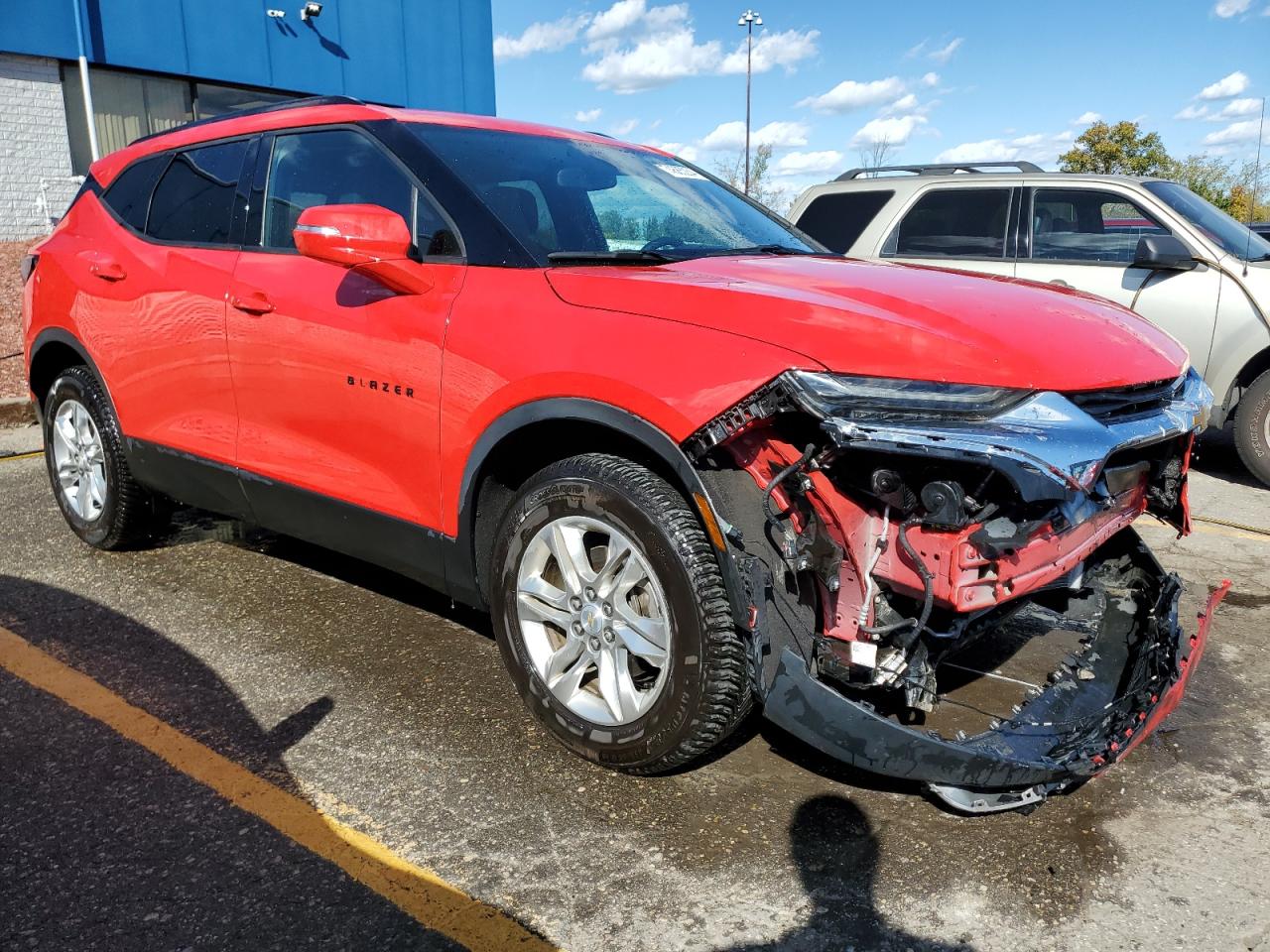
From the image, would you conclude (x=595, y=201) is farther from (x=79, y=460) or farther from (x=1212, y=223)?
(x=1212, y=223)

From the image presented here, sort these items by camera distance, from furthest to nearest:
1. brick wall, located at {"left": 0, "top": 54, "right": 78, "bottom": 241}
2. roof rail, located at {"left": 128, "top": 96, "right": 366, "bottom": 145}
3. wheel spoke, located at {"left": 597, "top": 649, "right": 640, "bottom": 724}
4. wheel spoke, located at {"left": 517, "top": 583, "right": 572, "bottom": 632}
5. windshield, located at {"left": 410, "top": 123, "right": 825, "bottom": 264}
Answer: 1. brick wall, located at {"left": 0, "top": 54, "right": 78, "bottom": 241}
2. roof rail, located at {"left": 128, "top": 96, "right": 366, "bottom": 145}
3. windshield, located at {"left": 410, "top": 123, "right": 825, "bottom": 264}
4. wheel spoke, located at {"left": 517, "top": 583, "right": 572, "bottom": 632}
5. wheel spoke, located at {"left": 597, "top": 649, "right": 640, "bottom": 724}

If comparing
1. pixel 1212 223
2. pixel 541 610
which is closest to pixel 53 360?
pixel 541 610

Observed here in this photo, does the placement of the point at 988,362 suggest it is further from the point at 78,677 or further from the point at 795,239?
the point at 78,677

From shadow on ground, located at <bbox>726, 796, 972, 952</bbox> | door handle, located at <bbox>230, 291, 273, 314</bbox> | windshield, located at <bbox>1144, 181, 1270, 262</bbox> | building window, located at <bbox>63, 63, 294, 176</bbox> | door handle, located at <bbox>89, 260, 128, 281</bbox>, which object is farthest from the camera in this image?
building window, located at <bbox>63, 63, 294, 176</bbox>

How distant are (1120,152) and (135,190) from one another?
34.0 metres

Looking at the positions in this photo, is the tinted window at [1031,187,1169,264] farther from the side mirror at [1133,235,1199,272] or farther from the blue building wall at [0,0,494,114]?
the blue building wall at [0,0,494,114]

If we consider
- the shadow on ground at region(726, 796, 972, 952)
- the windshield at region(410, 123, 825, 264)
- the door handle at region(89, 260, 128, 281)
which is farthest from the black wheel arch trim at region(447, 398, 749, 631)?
the door handle at region(89, 260, 128, 281)

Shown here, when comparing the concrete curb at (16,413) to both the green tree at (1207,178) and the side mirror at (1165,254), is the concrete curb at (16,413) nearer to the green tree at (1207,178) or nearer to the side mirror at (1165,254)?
the side mirror at (1165,254)

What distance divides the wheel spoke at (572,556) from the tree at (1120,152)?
107 ft

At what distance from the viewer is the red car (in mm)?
2334

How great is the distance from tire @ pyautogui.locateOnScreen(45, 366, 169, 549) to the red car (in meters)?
0.68

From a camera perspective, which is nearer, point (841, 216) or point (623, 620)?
point (623, 620)

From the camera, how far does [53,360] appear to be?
4938 millimetres

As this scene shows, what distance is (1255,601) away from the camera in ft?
14.2
